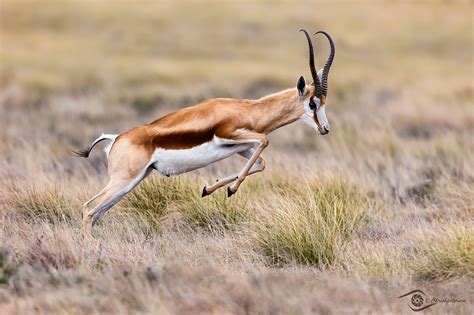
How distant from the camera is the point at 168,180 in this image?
12.0 m

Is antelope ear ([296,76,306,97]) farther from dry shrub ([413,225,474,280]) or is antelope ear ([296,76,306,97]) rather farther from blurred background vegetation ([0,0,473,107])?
blurred background vegetation ([0,0,473,107])

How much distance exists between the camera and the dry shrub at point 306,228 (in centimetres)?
959

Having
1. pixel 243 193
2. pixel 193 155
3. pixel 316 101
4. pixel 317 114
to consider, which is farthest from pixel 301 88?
pixel 243 193

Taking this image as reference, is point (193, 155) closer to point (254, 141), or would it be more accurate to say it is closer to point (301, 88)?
point (254, 141)

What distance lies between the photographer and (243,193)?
12.3m

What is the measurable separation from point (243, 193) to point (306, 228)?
2626 millimetres

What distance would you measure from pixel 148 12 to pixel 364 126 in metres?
24.1

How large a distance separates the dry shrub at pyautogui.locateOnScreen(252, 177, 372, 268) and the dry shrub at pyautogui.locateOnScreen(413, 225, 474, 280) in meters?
0.88

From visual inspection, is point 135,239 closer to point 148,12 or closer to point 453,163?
point 453,163

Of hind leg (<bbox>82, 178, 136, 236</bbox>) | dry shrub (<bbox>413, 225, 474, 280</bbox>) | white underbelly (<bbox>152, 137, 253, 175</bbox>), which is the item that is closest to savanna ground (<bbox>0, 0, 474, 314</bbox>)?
dry shrub (<bbox>413, 225, 474, 280</bbox>)

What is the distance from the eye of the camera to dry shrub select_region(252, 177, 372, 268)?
378 inches

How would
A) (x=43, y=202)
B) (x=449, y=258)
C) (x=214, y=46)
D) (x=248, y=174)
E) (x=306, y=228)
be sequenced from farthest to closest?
(x=214, y=46), (x=43, y=202), (x=248, y=174), (x=306, y=228), (x=449, y=258)

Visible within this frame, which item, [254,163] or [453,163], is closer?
[254,163]

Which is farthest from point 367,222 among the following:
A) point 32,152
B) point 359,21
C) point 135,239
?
point 359,21
